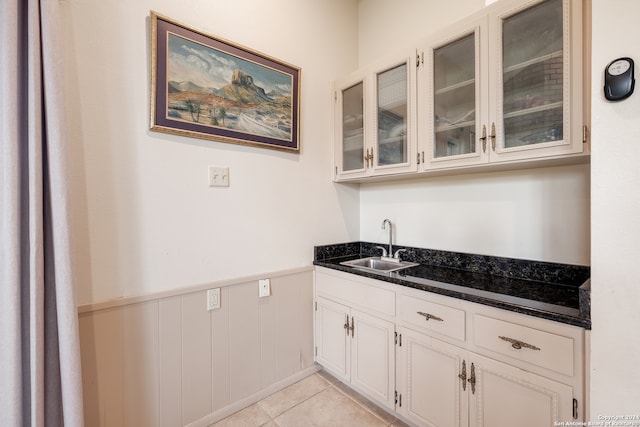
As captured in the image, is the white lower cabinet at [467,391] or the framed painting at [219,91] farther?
the framed painting at [219,91]

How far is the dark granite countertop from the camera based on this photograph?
1.08 meters

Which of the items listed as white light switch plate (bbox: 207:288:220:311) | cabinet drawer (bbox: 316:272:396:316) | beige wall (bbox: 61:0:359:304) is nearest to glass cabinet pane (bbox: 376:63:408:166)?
beige wall (bbox: 61:0:359:304)

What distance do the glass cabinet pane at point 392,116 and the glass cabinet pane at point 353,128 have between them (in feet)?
0.52

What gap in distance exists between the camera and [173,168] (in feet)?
4.83

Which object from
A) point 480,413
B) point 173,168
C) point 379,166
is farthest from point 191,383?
point 379,166

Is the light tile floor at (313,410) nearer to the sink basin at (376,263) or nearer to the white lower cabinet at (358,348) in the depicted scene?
the white lower cabinet at (358,348)

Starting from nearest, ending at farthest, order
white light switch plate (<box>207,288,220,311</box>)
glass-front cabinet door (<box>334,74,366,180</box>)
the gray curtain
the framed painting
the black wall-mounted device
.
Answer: the black wall-mounted device
the gray curtain
the framed painting
white light switch plate (<box>207,288,220,311</box>)
glass-front cabinet door (<box>334,74,366,180</box>)

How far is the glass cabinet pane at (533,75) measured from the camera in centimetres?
124

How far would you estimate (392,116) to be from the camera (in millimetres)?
1868

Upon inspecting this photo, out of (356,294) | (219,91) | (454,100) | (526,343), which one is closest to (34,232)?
(219,91)

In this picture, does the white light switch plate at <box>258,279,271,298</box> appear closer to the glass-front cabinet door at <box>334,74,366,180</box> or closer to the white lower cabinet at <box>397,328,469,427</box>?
the white lower cabinet at <box>397,328,469,427</box>

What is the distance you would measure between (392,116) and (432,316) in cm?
123

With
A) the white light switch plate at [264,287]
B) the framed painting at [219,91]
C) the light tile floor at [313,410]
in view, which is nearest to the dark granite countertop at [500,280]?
the white light switch plate at [264,287]

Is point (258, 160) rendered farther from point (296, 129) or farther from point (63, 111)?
point (63, 111)
